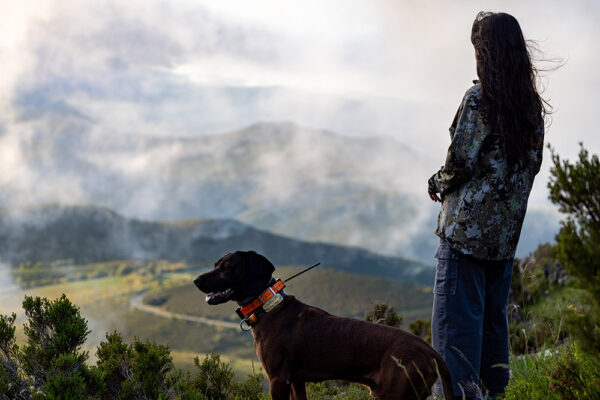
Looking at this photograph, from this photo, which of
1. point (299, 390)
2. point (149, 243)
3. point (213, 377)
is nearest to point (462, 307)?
point (299, 390)

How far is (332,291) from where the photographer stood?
2210 inches

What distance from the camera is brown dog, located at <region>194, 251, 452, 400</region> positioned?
3.55m

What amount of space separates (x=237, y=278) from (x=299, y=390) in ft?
3.21

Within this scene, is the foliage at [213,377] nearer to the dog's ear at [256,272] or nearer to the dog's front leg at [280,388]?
the dog's ear at [256,272]

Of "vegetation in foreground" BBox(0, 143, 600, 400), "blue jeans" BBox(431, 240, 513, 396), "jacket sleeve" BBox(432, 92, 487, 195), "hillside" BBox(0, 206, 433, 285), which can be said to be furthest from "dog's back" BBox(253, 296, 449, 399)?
"hillside" BBox(0, 206, 433, 285)

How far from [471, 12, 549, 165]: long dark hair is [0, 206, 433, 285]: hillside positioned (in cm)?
8849

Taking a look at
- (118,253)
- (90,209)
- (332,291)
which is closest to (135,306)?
(332,291)

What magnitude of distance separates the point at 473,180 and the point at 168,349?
3153mm

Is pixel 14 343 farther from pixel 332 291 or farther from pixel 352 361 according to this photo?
pixel 332 291

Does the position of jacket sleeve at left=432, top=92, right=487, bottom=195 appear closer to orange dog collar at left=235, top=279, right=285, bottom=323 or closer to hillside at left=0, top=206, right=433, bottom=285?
orange dog collar at left=235, top=279, right=285, bottom=323

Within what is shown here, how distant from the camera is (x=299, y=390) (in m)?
4.01

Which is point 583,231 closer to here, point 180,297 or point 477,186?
point 477,186

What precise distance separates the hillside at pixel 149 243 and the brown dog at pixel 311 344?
88168mm

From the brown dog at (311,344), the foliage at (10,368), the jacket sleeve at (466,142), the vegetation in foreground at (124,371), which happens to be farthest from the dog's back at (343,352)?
the foliage at (10,368)
